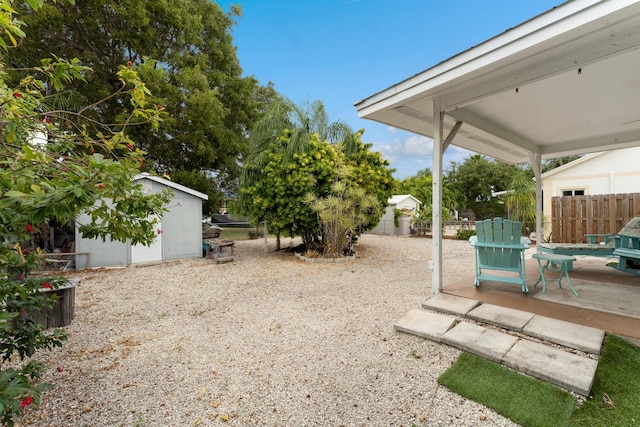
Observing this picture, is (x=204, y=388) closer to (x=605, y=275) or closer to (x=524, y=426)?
(x=524, y=426)

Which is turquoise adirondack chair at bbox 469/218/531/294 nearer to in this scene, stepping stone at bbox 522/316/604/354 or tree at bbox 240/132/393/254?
stepping stone at bbox 522/316/604/354

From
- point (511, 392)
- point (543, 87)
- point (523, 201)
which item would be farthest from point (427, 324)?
point (523, 201)

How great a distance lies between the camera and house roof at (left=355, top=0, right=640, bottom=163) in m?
2.41

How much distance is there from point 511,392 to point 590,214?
34.2ft

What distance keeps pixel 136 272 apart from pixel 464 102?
7.63 metres

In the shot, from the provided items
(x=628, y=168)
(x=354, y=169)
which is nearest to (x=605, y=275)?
(x=354, y=169)

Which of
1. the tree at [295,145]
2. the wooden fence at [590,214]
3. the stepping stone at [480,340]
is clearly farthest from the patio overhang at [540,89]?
the wooden fence at [590,214]

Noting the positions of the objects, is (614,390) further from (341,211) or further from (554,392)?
(341,211)

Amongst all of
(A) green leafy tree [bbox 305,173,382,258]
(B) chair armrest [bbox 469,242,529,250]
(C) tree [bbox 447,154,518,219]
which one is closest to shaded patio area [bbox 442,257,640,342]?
(B) chair armrest [bbox 469,242,529,250]

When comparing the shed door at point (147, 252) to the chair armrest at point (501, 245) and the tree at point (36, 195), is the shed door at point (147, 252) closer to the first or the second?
the tree at point (36, 195)

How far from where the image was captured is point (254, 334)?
10.9 ft

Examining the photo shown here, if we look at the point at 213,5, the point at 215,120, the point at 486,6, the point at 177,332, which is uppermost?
the point at 213,5

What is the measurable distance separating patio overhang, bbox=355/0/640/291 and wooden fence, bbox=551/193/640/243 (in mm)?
4161

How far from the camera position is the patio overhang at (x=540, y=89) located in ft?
7.93
